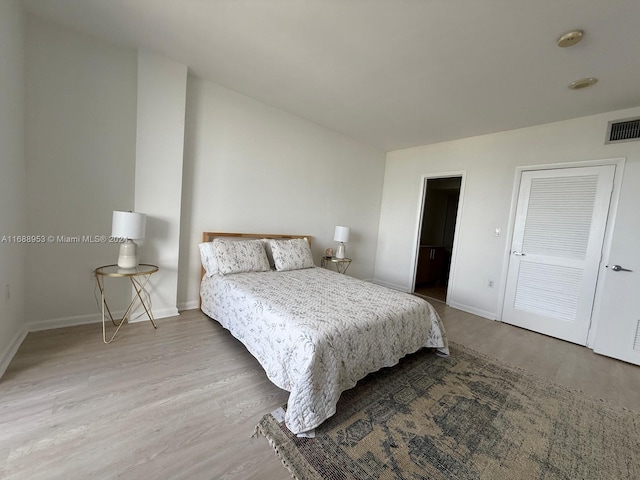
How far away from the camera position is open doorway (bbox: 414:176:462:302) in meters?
4.80

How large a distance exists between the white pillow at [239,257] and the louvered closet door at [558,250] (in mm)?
3241

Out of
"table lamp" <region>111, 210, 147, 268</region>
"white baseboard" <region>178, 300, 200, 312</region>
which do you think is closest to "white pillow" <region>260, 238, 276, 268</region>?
"white baseboard" <region>178, 300, 200, 312</region>

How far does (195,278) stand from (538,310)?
13.7 ft

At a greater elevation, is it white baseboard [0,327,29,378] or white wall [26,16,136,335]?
white wall [26,16,136,335]

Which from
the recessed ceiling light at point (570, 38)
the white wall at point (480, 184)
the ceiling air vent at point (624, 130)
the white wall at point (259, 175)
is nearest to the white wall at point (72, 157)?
the white wall at point (259, 175)

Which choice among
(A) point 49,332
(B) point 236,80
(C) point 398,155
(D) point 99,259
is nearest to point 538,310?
(C) point 398,155

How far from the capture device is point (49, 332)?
2223 millimetres

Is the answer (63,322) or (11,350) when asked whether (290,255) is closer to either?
(63,322)

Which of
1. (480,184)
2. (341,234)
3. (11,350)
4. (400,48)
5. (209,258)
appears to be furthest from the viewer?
(341,234)

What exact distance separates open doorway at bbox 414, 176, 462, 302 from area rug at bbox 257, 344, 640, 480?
8.16 feet

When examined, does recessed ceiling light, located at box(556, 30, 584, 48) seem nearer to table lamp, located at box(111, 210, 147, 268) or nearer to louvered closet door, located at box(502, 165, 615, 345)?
louvered closet door, located at box(502, 165, 615, 345)

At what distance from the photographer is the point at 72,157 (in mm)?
2256

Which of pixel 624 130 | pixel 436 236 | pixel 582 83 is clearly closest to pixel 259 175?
pixel 582 83

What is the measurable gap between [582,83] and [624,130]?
96 cm
